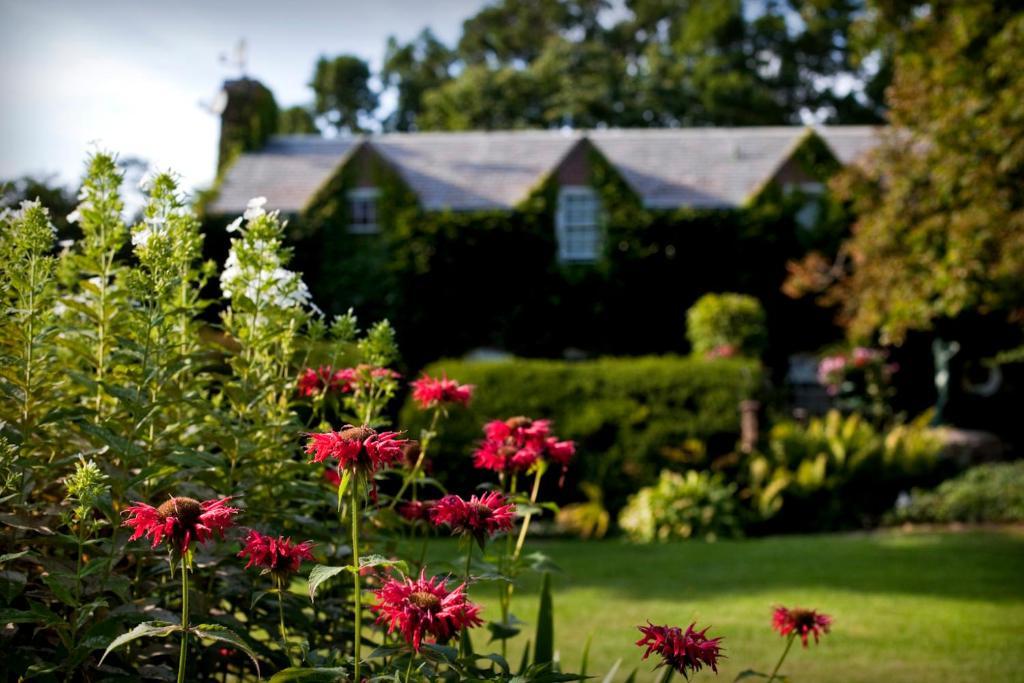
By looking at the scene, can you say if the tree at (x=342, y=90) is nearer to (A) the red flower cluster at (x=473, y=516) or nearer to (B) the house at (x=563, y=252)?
(B) the house at (x=563, y=252)

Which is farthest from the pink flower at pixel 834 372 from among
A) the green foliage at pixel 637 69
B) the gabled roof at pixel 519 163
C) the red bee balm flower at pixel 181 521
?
the green foliage at pixel 637 69

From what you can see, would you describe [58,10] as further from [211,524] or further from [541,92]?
[541,92]

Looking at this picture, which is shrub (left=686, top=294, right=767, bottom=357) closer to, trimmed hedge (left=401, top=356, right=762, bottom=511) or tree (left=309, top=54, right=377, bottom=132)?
trimmed hedge (left=401, top=356, right=762, bottom=511)

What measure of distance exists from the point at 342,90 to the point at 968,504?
32.5 meters

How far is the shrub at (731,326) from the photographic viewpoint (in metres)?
14.6

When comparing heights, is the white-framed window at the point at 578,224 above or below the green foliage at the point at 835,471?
above

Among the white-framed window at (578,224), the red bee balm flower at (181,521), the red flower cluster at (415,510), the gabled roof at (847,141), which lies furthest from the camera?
the gabled roof at (847,141)

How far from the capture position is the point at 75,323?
9.06 ft

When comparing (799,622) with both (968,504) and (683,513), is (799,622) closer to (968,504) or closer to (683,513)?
(683,513)

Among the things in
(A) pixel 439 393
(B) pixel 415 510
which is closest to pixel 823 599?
(B) pixel 415 510

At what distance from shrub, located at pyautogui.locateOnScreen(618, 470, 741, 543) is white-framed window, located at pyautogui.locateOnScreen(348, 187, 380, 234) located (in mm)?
9603

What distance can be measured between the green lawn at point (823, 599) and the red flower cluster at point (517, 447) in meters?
1.96

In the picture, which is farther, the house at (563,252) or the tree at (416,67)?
the tree at (416,67)

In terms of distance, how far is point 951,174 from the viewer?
10164 millimetres
